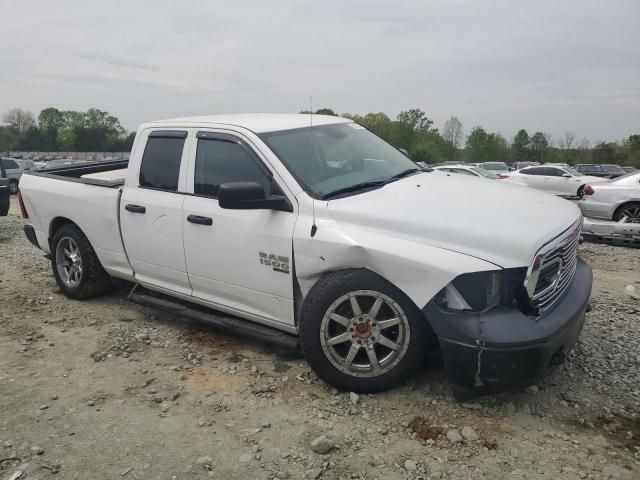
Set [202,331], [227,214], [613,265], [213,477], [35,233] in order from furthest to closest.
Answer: [613,265] < [35,233] < [202,331] < [227,214] < [213,477]

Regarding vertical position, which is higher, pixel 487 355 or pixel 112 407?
pixel 487 355

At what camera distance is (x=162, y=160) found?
14.3 feet

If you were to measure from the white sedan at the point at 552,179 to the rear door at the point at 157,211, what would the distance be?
16.6m

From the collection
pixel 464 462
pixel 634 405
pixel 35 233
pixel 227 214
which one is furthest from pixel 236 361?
pixel 35 233

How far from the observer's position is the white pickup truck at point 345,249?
291 cm

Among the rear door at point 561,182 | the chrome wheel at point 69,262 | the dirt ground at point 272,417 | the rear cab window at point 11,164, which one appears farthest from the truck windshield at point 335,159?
the rear cab window at point 11,164

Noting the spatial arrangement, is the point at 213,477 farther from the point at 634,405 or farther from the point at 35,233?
the point at 35,233

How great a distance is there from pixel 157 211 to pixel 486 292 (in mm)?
2651

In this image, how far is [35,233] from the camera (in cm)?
570

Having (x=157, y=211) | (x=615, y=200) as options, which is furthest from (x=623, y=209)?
(x=157, y=211)

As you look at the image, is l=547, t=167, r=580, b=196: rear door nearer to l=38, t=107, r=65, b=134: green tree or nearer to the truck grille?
the truck grille

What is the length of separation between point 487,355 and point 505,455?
1.69 ft

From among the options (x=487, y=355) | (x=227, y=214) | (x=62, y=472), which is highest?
(x=227, y=214)

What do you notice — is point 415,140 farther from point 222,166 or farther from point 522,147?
point 222,166
